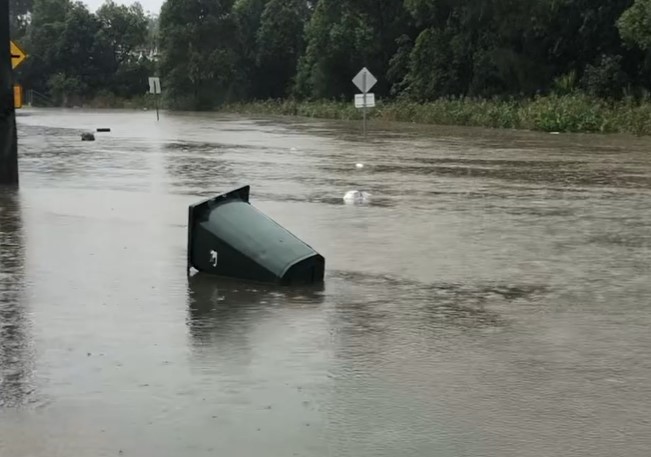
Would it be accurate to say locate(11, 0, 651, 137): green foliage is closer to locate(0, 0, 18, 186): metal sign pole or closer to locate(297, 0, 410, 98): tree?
locate(297, 0, 410, 98): tree

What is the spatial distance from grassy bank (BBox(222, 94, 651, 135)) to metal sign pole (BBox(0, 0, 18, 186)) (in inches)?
1094

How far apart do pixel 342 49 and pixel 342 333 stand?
66.5 m

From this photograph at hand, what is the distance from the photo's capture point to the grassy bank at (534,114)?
39.3 m

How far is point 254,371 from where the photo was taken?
5.67 m

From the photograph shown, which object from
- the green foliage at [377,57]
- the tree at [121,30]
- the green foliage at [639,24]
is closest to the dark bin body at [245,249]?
the green foliage at [377,57]

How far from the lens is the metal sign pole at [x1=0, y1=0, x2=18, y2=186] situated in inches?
571

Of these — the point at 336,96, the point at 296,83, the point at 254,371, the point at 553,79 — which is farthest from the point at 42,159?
the point at 296,83

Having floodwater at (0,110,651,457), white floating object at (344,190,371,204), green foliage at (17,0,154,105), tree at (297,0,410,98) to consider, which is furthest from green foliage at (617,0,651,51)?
green foliage at (17,0,154,105)

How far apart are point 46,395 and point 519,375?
267 centimetres

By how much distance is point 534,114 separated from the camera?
43594mm

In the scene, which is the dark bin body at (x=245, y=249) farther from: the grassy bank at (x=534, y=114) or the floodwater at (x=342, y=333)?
the grassy bank at (x=534, y=114)

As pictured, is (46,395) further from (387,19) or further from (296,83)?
(296,83)

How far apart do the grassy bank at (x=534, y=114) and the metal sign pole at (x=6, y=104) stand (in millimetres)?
27793

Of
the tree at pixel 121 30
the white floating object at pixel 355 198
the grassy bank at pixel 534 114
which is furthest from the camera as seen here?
the tree at pixel 121 30
